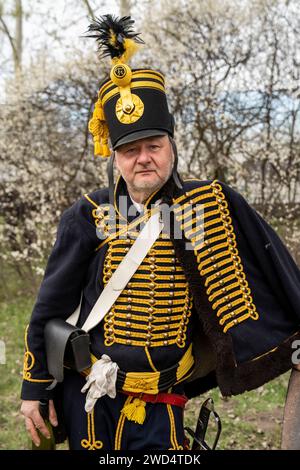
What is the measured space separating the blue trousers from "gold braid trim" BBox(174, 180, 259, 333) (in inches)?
18.1

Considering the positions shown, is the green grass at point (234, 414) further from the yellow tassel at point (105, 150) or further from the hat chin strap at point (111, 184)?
the yellow tassel at point (105, 150)

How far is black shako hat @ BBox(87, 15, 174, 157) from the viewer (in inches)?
87.5

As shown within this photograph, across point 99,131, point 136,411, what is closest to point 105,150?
point 99,131

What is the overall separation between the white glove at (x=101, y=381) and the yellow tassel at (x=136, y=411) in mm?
94

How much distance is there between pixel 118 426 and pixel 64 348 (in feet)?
1.37

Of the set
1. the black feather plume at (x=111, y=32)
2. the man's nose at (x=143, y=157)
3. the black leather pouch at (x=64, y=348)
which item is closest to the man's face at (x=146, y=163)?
the man's nose at (x=143, y=157)

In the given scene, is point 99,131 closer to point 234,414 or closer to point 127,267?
point 127,267

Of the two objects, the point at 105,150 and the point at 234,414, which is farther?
the point at 234,414

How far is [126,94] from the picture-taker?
226cm

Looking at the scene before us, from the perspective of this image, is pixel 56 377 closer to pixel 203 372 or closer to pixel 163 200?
pixel 203 372

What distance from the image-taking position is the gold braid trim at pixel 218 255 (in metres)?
2.26

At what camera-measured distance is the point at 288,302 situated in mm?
2277

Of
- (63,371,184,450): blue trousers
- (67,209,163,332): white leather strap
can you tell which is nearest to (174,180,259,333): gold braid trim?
(67,209,163,332): white leather strap

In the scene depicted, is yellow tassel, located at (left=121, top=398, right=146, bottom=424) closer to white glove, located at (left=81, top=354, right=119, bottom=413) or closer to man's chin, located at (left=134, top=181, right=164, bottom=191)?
white glove, located at (left=81, top=354, right=119, bottom=413)
